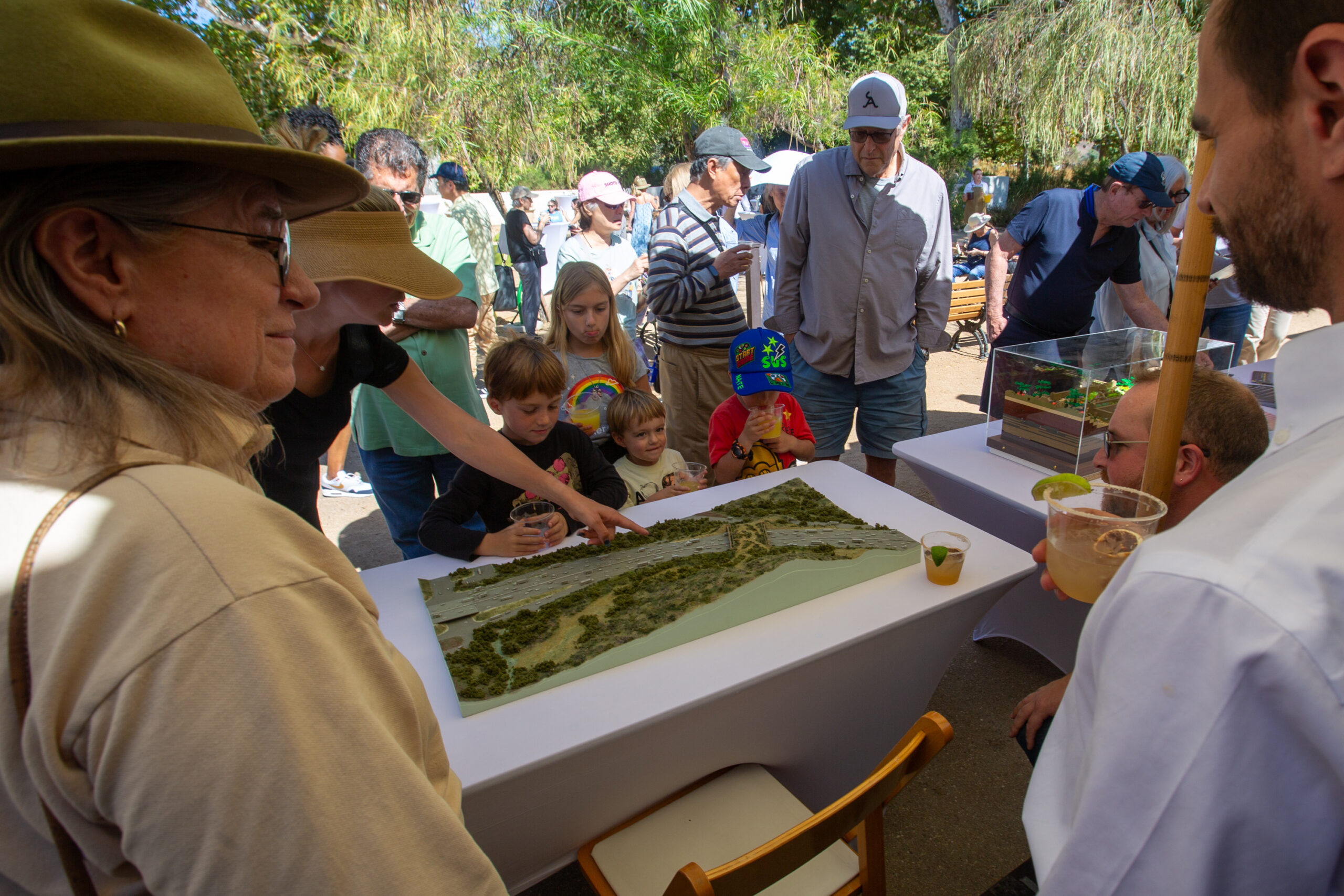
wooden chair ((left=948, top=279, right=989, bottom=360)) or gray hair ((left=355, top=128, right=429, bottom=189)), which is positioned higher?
gray hair ((left=355, top=128, right=429, bottom=189))

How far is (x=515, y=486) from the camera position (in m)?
2.21

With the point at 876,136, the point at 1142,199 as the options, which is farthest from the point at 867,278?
the point at 1142,199

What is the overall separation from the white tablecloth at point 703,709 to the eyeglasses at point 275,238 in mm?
937

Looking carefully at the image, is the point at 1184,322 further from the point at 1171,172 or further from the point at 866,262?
the point at 1171,172

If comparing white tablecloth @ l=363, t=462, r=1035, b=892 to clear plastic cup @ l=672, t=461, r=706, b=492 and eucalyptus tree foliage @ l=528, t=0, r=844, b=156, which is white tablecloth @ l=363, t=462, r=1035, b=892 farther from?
eucalyptus tree foliage @ l=528, t=0, r=844, b=156

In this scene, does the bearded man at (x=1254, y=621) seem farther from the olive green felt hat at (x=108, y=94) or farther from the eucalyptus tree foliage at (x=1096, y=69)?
the eucalyptus tree foliage at (x=1096, y=69)

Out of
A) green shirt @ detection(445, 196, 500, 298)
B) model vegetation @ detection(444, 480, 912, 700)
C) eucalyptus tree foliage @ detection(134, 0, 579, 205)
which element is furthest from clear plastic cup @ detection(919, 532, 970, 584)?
eucalyptus tree foliage @ detection(134, 0, 579, 205)

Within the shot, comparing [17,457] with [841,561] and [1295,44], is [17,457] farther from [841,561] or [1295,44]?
[841,561]

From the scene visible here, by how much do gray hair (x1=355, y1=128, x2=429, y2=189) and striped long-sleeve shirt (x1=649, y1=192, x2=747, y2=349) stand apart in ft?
4.03

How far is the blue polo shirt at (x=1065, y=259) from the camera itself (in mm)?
3557

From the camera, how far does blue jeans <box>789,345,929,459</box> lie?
11.4 ft

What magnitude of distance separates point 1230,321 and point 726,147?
12.2ft

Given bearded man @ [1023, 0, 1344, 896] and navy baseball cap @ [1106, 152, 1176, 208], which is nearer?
bearded man @ [1023, 0, 1344, 896]

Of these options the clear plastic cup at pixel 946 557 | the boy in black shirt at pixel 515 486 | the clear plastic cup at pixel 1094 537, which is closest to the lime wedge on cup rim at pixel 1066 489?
the clear plastic cup at pixel 1094 537
